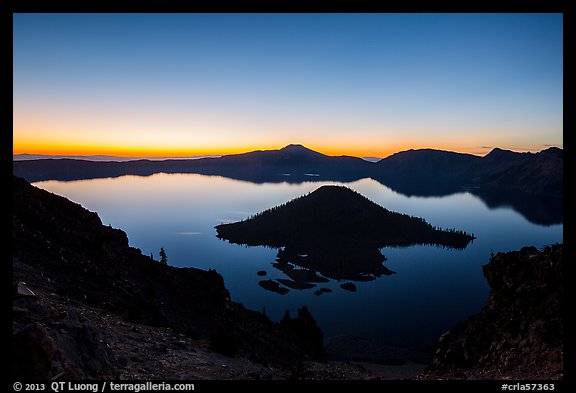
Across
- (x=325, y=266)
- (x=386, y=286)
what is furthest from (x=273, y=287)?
(x=386, y=286)

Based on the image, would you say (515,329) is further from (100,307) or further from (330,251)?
(330,251)

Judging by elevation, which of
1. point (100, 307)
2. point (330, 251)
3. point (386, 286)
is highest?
point (100, 307)

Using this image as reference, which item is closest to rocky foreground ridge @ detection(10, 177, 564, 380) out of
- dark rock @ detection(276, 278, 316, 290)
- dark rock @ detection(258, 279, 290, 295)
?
dark rock @ detection(258, 279, 290, 295)

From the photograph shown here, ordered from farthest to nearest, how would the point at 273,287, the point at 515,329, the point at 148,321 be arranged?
the point at 273,287 < the point at 148,321 < the point at 515,329

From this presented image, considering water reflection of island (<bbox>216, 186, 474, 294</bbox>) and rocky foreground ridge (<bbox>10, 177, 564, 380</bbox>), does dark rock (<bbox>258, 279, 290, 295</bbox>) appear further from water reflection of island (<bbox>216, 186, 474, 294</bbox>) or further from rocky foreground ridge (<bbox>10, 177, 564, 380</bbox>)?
rocky foreground ridge (<bbox>10, 177, 564, 380</bbox>)

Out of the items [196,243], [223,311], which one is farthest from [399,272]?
[223,311]

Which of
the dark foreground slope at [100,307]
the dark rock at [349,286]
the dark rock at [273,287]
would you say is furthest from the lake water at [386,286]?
the dark foreground slope at [100,307]
